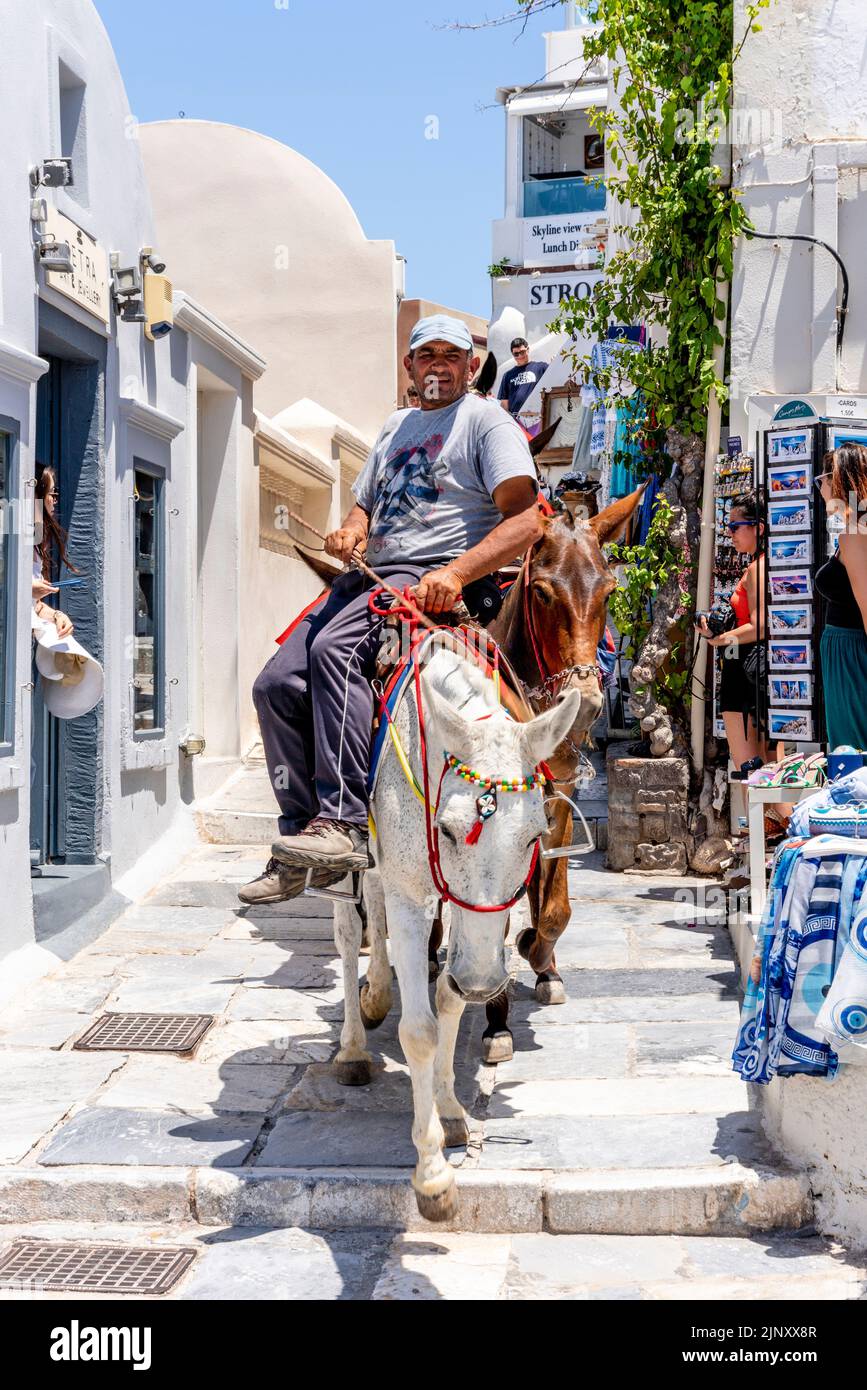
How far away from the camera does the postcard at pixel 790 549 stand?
25.7 feet

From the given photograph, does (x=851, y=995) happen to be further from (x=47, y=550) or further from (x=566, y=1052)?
(x=47, y=550)

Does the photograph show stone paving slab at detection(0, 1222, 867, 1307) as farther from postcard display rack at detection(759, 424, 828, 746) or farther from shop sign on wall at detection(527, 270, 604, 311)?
shop sign on wall at detection(527, 270, 604, 311)

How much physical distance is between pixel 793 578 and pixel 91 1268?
532 centimetres

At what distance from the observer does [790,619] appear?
790 centimetres

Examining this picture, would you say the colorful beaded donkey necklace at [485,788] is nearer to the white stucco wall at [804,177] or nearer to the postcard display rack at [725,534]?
the postcard display rack at [725,534]

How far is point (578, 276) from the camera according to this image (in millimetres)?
29781

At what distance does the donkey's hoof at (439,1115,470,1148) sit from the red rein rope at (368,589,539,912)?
3.32 ft

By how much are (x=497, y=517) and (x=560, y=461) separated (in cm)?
2008

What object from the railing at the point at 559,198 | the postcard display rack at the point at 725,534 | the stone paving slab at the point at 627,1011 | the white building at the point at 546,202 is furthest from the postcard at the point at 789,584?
the railing at the point at 559,198

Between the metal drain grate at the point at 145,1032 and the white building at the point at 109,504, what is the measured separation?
64 centimetres

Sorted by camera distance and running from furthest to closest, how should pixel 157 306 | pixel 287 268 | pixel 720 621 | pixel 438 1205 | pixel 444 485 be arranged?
pixel 287 268 → pixel 157 306 → pixel 720 621 → pixel 444 485 → pixel 438 1205

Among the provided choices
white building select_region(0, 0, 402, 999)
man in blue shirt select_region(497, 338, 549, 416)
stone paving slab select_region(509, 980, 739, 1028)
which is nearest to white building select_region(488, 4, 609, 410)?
man in blue shirt select_region(497, 338, 549, 416)

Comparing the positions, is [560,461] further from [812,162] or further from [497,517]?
[497,517]

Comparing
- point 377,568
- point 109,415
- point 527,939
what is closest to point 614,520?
point 377,568
